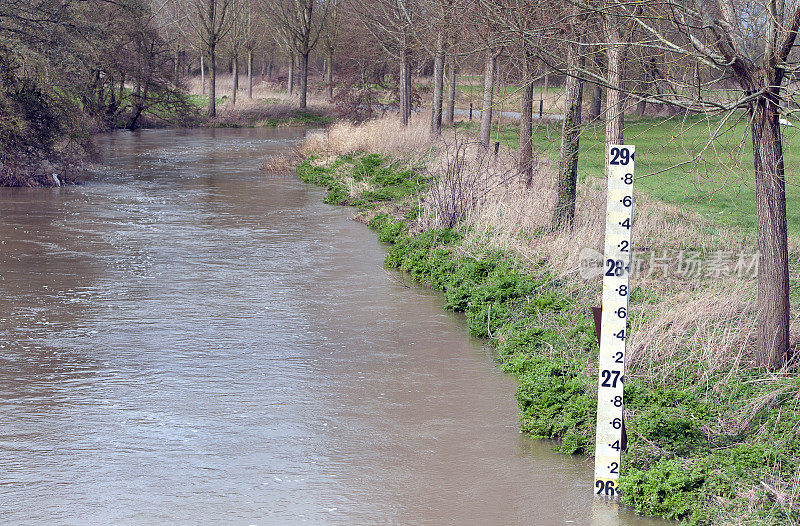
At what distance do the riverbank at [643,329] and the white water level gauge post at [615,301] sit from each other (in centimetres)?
44

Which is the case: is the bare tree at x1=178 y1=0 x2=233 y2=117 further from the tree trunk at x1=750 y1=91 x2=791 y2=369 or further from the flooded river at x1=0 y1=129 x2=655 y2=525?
the tree trunk at x1=750 y1=91 x2=791 y2=369

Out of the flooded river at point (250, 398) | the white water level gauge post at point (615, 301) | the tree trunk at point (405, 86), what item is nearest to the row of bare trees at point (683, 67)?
the white water level gauge post at point (615, 301)

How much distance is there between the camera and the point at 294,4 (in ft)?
190

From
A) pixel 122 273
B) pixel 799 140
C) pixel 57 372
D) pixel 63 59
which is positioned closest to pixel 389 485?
pixel 57 372

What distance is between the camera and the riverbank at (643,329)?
633 cm

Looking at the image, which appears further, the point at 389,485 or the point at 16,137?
the point at 16,137

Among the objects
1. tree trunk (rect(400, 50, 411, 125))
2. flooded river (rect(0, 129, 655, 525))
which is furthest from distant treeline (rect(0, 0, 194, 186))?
tree trunk (rect(400, 50, 411, 125))

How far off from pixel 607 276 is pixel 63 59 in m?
20.2

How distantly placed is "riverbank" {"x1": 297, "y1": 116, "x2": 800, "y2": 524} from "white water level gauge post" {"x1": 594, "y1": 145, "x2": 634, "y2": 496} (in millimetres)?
439

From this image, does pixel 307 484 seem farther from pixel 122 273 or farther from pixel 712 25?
pixel 122 273

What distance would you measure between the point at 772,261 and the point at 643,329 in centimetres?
137

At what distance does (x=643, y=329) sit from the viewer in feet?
28.1

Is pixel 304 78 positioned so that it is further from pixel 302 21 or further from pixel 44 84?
pixel 44 84

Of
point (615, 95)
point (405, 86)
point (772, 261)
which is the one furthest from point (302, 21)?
point (772, 261)
